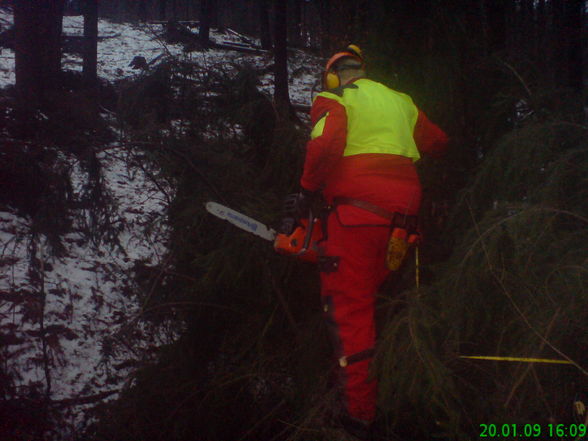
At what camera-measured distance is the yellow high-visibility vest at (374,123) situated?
9.91ft

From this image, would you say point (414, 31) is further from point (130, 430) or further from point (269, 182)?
point (130, 430)

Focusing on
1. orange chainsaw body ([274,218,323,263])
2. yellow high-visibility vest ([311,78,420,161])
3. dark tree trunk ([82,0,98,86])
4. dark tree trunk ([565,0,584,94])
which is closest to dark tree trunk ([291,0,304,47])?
dark tree trunk ([565,0,584,94])

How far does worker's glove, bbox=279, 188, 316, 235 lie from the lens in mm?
2977

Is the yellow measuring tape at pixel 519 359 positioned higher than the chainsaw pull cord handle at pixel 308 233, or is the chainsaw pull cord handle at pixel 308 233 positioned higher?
the chainsaw pull cord handle at pixel 308 233

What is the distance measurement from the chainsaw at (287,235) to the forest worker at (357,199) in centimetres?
8

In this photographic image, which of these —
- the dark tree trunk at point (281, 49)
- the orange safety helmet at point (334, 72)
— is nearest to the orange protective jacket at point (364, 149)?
the orange safety helmet at point (334, 72)

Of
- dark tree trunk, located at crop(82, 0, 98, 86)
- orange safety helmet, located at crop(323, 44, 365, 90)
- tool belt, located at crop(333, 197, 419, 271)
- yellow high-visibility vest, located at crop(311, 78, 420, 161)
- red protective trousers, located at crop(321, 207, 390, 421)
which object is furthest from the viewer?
dark tree trunk, located at crop(82, 0, 98, 86)

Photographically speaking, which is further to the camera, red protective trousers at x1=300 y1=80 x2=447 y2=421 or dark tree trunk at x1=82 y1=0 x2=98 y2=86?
dark tree trunk at x1=82 y1=0 x2=98 y2=86

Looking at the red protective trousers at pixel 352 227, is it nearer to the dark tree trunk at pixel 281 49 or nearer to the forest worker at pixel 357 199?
the forest worker at pixel 357 199

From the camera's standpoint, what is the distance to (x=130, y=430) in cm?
312

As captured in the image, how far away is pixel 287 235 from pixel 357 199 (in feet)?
1.43

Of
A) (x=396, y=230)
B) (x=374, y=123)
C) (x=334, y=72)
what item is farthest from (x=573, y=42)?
(x=396, y=230)

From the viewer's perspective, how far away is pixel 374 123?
3.04 metres

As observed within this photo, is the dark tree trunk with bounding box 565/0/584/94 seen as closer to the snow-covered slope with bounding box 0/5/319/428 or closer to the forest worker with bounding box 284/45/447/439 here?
the snow-covered slope with bounding box 0/5/319/428
